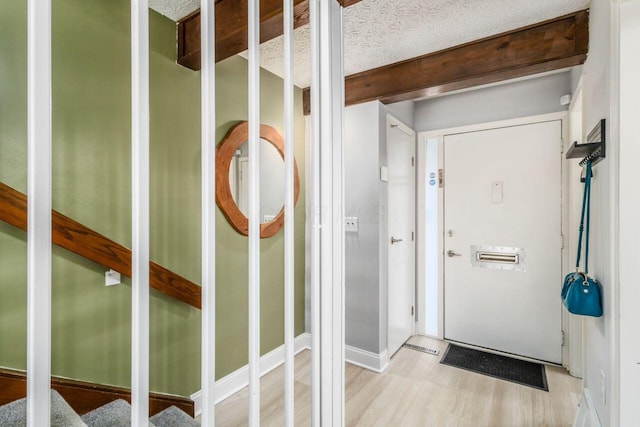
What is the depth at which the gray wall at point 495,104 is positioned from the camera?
254 centimetres

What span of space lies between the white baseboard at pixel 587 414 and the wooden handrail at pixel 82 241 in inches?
87.0

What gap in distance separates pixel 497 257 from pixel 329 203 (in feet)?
7.52

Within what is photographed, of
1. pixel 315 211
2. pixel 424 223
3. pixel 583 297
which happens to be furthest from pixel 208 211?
pixel 424 223

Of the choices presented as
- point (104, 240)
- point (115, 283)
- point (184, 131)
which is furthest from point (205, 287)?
point (184, 131)

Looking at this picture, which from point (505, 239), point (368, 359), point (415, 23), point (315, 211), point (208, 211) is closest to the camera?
point (208, 211)

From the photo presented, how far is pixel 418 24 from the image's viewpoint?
6.02 ft

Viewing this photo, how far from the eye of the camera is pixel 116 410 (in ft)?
4.59

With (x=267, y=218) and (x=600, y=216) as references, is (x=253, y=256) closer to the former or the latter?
(x=267, y=218)

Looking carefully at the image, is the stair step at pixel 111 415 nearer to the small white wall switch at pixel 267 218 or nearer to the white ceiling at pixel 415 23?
the small white wall switch at pixel 267 218

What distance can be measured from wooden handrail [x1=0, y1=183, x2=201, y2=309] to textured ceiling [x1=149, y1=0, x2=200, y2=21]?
3.74ft

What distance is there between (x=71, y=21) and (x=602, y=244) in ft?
8.61

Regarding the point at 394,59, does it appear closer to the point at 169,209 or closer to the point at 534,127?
the point at 534,127

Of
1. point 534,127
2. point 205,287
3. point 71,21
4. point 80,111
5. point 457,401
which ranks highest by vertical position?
point 71,21

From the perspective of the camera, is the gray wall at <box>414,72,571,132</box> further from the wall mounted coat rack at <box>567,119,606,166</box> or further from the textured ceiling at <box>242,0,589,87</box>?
the wall mounted coat rack at <box>567,119,606,166</box>
